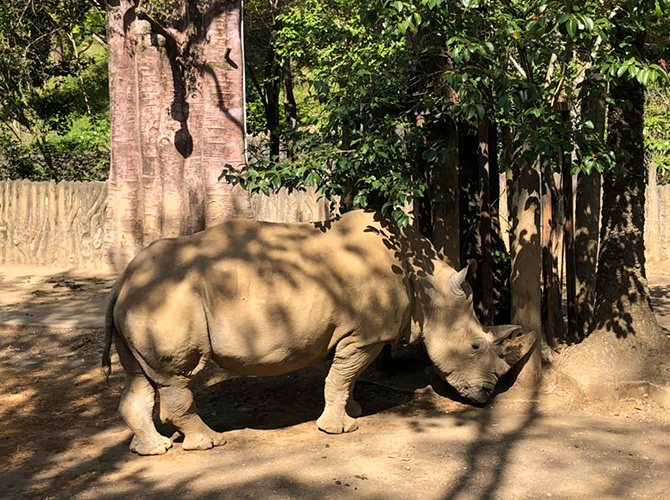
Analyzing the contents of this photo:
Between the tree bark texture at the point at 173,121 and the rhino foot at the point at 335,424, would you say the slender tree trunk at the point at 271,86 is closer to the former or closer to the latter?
the tree bark texture at the point at 173,121

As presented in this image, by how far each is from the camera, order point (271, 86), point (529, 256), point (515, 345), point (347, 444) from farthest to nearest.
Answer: point (271, 86)
point (529, 256)
point (515, 345)
point (347, 444)

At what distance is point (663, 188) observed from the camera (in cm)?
1656

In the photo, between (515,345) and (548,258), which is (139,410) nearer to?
(515,345)

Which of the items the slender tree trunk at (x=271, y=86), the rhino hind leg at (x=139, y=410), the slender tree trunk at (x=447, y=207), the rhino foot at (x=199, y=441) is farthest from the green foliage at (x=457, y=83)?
the slender tree trunk at (x=271, y=86)

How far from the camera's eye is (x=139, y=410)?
269 inches

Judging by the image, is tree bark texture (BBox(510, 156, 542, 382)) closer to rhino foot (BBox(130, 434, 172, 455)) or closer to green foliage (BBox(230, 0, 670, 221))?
green foliage (BBox(230, 0, 670, 221))

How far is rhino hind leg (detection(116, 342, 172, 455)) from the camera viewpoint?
6.82 meters

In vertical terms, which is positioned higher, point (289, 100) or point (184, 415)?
point (289, 100)

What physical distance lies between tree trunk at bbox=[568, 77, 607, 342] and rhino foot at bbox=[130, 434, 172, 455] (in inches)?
184

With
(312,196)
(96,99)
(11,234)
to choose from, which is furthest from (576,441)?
(96,99)

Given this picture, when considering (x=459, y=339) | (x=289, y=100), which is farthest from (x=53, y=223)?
(x=289, y=100)

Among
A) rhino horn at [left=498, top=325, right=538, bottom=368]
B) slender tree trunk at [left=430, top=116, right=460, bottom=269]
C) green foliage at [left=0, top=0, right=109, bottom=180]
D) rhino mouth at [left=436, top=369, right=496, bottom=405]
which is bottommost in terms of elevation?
rhino mouth at [left=436, top=369, right=496, bottom=405]

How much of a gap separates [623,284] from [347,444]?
3.38 metres

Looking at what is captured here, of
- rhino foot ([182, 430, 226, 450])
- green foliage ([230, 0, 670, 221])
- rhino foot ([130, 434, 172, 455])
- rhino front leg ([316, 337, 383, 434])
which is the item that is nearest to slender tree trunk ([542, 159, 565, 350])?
green foliage ([230, 0, 670, 221])
